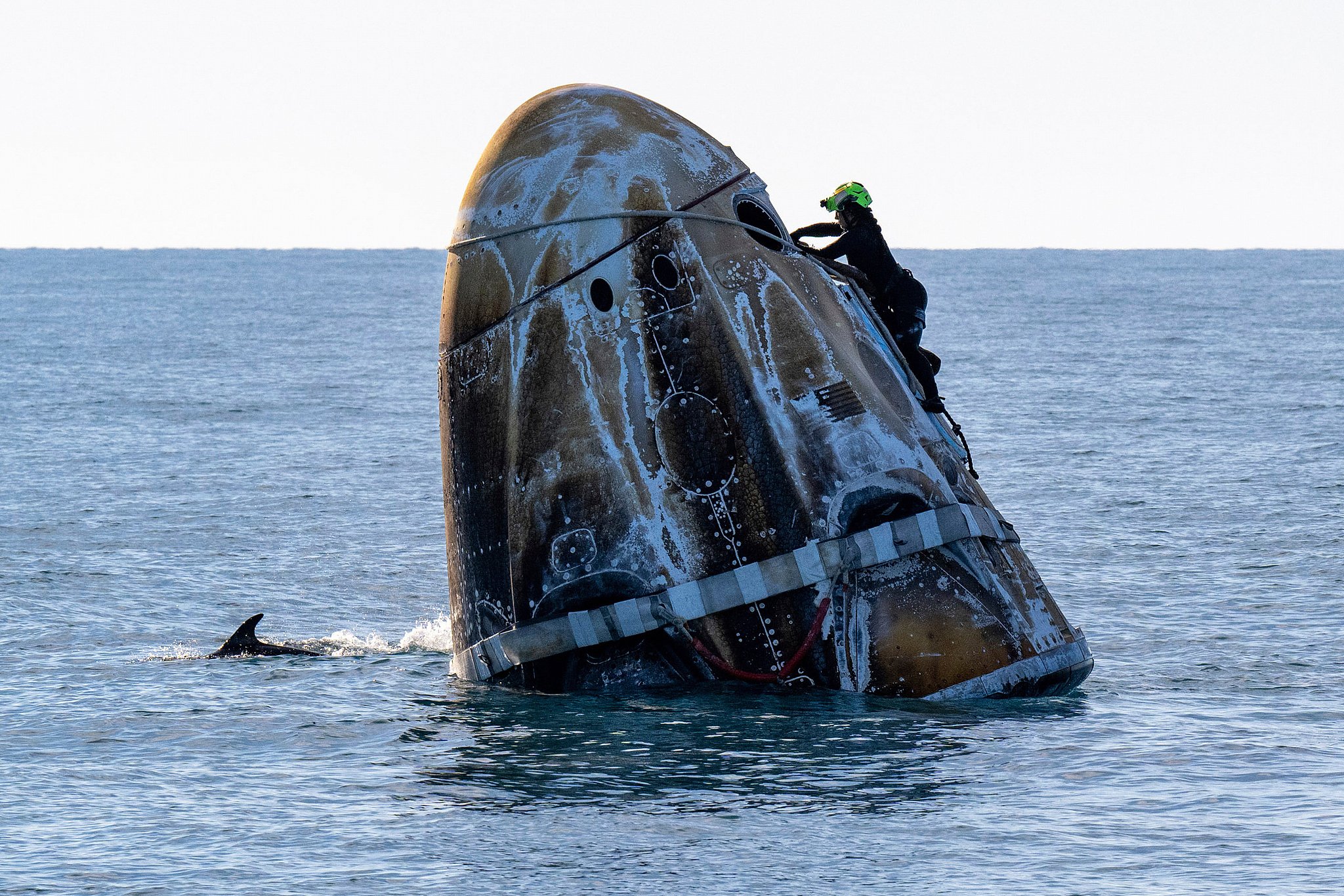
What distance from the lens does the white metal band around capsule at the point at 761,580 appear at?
35.5ft

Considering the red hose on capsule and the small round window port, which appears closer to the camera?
the red hose on capsule

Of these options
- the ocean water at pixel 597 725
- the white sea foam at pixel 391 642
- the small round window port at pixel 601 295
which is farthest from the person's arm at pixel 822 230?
the white sea foam at pixel 391 642

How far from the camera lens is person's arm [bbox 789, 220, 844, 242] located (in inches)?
483

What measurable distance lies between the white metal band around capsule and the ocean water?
0.64 m

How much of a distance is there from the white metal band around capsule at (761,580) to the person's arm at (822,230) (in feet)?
7.79

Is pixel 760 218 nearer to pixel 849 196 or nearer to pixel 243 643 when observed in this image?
pixel 849 196

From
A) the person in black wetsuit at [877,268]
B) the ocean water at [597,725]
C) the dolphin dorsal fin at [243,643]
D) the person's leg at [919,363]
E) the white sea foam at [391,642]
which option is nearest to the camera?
the ocean water at [597,725]

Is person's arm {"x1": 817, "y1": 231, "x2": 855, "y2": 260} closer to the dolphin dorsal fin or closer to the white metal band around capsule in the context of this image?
the white metal band around capsule

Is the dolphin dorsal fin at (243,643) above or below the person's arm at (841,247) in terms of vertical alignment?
below

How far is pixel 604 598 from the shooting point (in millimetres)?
11055

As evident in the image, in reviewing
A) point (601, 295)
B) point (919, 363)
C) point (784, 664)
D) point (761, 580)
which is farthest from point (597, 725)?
point (919, 363)

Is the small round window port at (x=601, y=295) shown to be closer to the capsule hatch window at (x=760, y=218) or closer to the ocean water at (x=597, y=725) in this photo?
the capsule hatch window at (x=760, y=218)

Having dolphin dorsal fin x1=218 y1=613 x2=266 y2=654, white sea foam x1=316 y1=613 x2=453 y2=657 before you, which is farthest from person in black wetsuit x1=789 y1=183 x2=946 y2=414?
dolphin dorsal fin x1=218 y1=613 x2=266 y2=654

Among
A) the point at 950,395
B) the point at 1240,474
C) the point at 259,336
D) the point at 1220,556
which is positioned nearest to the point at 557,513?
the point at 1220,556
